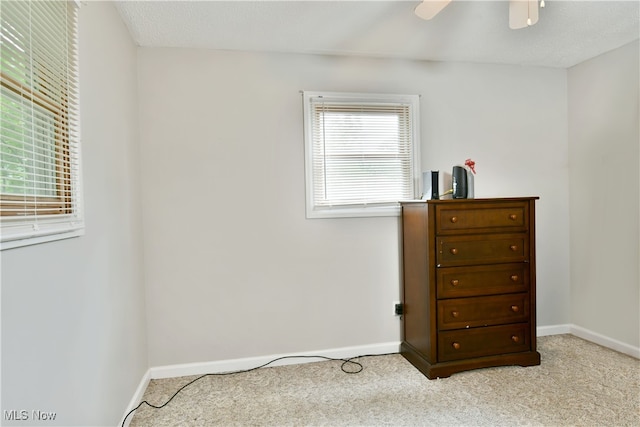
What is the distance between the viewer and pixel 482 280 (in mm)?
2686

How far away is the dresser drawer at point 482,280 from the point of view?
8.59 feet

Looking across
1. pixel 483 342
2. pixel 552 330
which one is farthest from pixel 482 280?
pixel 552 330

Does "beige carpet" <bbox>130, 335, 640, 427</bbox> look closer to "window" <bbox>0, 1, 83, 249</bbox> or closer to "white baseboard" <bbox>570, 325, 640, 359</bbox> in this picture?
"white baseboard" <bbox>570, 325, 640, 359</bbox>

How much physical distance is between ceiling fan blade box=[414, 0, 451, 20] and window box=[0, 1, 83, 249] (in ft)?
5.14

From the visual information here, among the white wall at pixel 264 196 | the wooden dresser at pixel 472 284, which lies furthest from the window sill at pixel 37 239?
the wooden dresser at pixel 472 284

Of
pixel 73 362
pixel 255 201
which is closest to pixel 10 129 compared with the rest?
pixel 73 362

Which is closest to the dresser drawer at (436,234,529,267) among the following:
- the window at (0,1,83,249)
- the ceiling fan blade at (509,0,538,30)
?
the ceiling fan blade at (509,0,538,30)

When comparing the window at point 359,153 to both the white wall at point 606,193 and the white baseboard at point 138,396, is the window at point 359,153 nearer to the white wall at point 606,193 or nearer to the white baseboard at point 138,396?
the white wall at point 606,193

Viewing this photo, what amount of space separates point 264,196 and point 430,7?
1607 millimetres

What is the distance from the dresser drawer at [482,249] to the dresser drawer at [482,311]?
0.26 metres

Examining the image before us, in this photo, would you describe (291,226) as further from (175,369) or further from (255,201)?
(175,369)

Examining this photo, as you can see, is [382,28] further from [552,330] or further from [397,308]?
[552,330]

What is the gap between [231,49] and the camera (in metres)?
2.76

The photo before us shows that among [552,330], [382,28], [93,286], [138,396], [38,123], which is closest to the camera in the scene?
[38,123]
